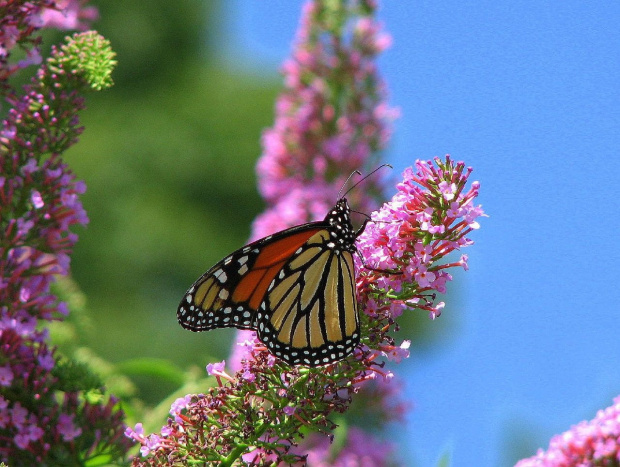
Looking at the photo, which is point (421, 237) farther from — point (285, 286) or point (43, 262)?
point (43, 262)

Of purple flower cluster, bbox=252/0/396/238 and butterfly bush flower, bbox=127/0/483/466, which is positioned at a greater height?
purple flower cluster, bbox=252/0/396/238

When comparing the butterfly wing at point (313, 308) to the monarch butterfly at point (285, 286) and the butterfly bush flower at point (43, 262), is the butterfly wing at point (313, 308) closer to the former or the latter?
the monarch butterfly at point (285, 286)

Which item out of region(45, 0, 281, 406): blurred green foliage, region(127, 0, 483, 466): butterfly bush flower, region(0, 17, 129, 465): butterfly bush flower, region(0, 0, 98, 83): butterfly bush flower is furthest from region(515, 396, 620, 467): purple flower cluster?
region(45, 0, 281, 406): blurred green foliage

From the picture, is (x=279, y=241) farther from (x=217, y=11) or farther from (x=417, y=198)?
(x=217, y=11)

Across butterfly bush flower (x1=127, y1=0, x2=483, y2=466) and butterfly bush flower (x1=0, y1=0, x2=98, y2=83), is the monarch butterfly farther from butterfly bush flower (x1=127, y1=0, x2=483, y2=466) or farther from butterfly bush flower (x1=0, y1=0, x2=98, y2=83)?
butterfly bush flower (x1=0, y1=0, x2=98, y2=83)

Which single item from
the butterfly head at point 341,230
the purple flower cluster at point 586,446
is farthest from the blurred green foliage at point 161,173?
the purple flower cluster at point 586,446

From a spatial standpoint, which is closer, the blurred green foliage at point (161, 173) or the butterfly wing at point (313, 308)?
the butterfly wing at point (313, 308)
